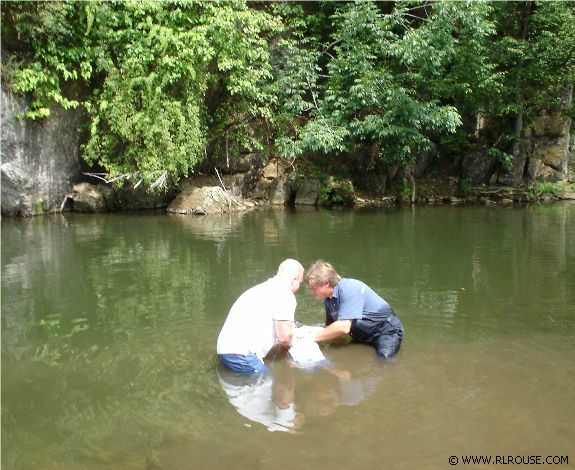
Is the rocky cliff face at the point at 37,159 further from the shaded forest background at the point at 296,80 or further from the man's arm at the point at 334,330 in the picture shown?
the man's arm at the point at 334,330

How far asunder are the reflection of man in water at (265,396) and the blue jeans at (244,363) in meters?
0.05

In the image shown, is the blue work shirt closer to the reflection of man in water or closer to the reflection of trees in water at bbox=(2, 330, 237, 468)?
the reflection of man in water

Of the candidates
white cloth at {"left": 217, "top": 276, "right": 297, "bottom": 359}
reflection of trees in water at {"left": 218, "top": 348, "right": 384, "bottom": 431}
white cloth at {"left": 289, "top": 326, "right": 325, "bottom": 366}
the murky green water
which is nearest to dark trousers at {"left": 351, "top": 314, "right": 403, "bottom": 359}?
the murky green water

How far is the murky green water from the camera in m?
3.98

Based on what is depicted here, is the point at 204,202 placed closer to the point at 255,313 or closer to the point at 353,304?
the point at 353,304

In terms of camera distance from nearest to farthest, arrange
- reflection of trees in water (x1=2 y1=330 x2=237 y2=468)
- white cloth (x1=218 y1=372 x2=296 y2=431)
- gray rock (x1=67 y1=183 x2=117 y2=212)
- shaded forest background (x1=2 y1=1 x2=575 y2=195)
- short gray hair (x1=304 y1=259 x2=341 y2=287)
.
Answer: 1. reflection of trees in water (x1=2 y1=330 x2=237 y2=468)
2. white cloth (x1=218 y1=372 x2=296 y2=431)
3. short gray hair (x1=304 y1=259 x2=341 y2=287)
4. shaded forest background (x1=2 y1=1 x2=575 y2=195)
5. gray rock (x1=67 y1=183 x2=117 y2=212)

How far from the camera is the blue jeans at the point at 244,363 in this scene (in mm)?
5188

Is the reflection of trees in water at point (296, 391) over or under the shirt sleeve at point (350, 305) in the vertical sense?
under

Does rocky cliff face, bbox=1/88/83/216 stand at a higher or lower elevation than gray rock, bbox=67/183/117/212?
higher

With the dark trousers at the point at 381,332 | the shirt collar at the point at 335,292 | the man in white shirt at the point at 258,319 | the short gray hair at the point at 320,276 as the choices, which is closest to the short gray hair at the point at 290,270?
the man in white shirt at the point at 258,319

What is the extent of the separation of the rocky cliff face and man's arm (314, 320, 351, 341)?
13.7 metres

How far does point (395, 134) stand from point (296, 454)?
56.2 feet

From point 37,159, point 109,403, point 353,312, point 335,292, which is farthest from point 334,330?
point 37,159

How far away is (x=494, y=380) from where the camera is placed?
515 cm
